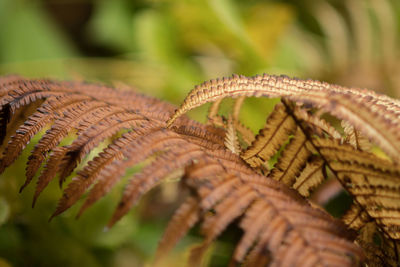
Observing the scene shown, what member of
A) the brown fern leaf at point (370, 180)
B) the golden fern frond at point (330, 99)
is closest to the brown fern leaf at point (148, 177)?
the golden fern frond at point (330, 99)

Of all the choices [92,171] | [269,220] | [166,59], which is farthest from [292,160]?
[166,59]

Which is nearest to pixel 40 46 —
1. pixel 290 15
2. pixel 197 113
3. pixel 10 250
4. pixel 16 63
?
pixel 16 63

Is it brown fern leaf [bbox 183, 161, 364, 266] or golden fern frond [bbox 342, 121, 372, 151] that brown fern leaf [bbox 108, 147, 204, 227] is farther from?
golden fern frond [bbox 342, 121, 372, 151]

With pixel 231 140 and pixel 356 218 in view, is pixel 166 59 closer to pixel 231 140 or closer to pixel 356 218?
pixel 231 140

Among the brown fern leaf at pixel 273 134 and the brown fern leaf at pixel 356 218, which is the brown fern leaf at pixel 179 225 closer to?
the brown fern leaf at pixel 273 134

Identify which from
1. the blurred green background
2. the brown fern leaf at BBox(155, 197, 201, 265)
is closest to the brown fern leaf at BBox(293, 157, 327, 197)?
the brown fern leaf at BBox(155, 197, 201, 265)

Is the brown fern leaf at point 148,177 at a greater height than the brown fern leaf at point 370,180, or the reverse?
the brown fern leaf at point 370,180

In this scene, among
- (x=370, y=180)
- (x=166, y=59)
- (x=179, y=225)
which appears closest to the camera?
(x=179, y=225)
